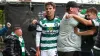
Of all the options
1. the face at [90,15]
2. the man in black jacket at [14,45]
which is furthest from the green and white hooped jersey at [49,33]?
the man in black jacket at [14,45]

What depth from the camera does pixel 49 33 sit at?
6.43 metres

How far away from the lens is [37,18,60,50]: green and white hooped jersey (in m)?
6.44

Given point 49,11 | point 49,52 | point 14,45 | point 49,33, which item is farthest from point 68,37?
point 14,45

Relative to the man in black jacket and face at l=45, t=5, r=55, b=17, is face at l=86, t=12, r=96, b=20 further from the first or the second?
the man in black jacket

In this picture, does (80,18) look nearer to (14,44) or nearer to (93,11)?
(93,11)

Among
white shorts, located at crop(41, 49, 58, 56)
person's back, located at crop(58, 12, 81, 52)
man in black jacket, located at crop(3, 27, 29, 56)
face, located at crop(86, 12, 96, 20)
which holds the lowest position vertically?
man in black jacket, located at crop(3, 27, 29, 56)

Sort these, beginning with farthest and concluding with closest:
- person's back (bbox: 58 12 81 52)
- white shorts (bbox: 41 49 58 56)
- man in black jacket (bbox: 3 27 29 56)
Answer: man in black jacket (bbox: 3 27 29 56)
white shorts (bbox: 41 49 58 56)
person's back (bbox: 58 12 81 52)

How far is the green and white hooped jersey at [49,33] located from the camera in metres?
6.44

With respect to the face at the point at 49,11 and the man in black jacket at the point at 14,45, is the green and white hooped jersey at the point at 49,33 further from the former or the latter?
the man in black jacket at the point at 14,45

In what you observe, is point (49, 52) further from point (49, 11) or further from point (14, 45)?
A: point (14, 45)

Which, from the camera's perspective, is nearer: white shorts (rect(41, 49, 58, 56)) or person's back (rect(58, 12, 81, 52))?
person's back (rect(58, 12, 81, 52))

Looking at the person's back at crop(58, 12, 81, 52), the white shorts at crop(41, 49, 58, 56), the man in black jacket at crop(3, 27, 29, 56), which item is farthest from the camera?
the man in black jacket at crop(3, 27, 29, 56)

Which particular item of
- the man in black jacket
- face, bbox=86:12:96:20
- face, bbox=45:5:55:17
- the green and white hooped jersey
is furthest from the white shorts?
the man in black jacket

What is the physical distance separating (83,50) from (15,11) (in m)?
7.66
